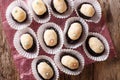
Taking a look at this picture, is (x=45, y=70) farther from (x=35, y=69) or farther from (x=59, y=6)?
(x=59, y=6)

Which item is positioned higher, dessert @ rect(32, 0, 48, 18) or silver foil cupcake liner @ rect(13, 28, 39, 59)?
dessert @ rect(32, 0, 48, 18)

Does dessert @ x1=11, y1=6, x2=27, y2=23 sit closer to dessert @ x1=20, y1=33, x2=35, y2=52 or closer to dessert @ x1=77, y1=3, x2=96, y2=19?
dessert @ x1=20, y1=33, x2=35, y2=52

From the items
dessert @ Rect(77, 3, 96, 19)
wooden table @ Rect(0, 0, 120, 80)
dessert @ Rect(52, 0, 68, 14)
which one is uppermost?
dessert @ Rect(52, 0, 68, 14)

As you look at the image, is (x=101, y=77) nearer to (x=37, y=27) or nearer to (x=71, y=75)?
(x=71, y=75)

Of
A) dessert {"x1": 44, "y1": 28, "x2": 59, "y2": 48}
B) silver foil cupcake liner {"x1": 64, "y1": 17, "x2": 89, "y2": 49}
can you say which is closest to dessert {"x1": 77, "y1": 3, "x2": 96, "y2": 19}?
silver foil cupcake liner {"x1": 64, "y1": 17, "x2": 89, "y2": 49}

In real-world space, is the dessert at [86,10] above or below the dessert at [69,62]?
above

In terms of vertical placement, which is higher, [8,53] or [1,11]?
[1,11]

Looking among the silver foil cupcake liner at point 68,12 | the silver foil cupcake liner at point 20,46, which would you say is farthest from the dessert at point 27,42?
the silver foil cupcake liner at point 68,12

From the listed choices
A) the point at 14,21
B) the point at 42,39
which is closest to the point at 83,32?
the point at 42,39

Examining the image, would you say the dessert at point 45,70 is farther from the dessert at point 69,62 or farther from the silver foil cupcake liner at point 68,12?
the silver foil cupcake liner at point 68,12

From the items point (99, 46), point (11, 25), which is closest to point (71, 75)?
point (99, 46)

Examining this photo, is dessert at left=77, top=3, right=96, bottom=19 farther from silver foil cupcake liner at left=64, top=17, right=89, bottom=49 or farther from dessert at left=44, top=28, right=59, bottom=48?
dessert at left=44, top=28, right=59, bottom=48
